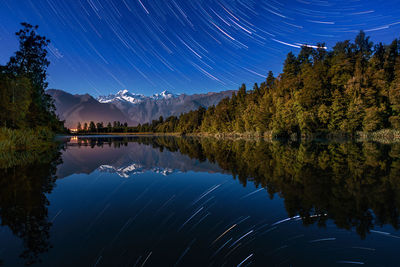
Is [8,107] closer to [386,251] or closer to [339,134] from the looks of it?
[386,251]

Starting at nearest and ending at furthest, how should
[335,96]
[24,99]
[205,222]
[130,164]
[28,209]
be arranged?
1. [205,222]
2. [28,209]
3. [130,164]
4. [24,99]
5. [335,96]

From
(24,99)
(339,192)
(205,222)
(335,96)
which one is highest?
(335,96)

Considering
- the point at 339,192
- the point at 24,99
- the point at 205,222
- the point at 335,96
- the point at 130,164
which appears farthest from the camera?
the point at 335,96

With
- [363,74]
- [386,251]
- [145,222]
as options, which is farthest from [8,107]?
Answer: [363,74]

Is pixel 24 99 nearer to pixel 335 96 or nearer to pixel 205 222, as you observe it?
pixel 205 222

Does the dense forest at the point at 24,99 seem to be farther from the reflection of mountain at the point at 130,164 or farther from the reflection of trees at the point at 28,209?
the reflection of trees at the point at 28,209

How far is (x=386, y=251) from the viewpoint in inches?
157

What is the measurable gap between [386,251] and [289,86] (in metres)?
65.4

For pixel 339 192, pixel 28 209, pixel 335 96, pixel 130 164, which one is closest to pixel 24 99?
pixel 130 164

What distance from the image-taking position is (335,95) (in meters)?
53.1

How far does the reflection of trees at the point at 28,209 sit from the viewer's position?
4.34 meters

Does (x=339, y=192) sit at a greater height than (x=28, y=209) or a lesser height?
greater

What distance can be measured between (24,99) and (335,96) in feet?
206

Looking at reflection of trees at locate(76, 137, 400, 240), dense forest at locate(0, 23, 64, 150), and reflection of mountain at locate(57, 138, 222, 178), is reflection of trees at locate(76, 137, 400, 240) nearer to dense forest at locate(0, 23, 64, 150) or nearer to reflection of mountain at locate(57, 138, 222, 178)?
reflection of mountain at locate(57, 138, 222, 178)
